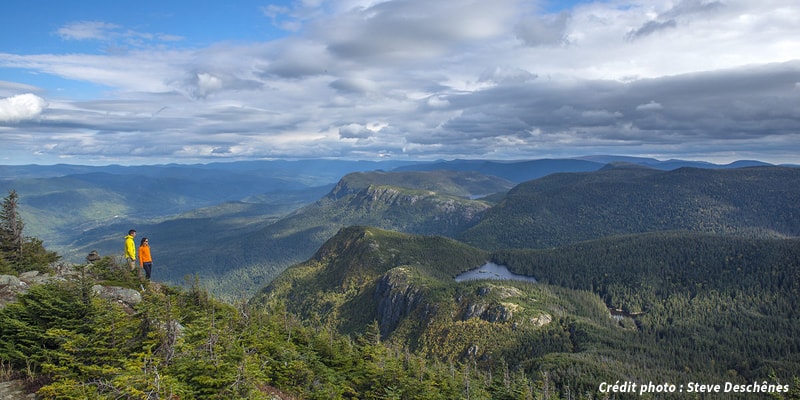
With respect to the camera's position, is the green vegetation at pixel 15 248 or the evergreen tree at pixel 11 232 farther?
the evergreen tree at pixel 11 232

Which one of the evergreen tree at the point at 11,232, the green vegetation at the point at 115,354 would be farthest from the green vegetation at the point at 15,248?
the green vegetation at the point at 115,354

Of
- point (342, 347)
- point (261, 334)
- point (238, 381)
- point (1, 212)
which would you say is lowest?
point (342, 347)

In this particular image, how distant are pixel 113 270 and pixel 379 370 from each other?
40.6 meters

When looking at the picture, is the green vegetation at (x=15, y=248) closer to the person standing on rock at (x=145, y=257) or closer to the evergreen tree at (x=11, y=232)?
the evergreen tree at (x=11, y=232)

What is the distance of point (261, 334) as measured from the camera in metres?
53.6

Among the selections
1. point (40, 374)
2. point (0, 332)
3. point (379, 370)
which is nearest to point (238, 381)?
point (40, 374)

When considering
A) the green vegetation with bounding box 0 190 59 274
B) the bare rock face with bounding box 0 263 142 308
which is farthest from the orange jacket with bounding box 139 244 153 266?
the green vegetation with bounding box 0 190 59 274

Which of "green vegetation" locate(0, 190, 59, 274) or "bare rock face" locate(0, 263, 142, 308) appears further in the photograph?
"green vegetation" locate(0, 190, 59, 274)

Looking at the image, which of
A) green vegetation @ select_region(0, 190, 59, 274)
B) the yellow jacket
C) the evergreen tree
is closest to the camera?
green vegetation @ select_region(0, 190, 59, 274)

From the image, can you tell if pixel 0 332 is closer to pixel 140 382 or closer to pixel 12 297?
pixel 12 297

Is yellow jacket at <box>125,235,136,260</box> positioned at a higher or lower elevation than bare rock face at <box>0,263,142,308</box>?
higher

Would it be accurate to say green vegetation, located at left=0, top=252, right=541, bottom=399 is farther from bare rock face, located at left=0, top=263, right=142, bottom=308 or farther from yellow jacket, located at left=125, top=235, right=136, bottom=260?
yellow jacket, located at left=125, top=235, right=136, bottom=260

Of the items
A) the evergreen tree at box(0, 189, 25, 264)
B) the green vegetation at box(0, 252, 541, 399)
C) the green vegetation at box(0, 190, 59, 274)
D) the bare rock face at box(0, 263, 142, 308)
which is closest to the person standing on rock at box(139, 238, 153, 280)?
the bare rock face at box(0, 263, 142, 308)

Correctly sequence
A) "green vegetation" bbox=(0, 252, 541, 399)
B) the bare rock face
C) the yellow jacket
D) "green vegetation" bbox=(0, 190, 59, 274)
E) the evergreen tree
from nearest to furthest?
"green vegetation" bbox=(0, 252, 541, 399), the bare rock face, "green vegetation" bbox=(0, 190, 59, 274), the yellow jacket, the evergreen tree
